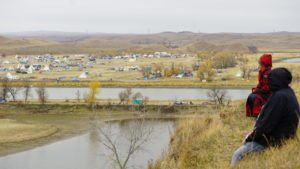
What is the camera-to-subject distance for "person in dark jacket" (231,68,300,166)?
471 centimetres

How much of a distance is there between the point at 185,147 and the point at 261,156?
1785 mm

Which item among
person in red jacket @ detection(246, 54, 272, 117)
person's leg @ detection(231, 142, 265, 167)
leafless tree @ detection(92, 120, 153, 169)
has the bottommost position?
leafless tree @ detection(92, 120, 153, 169)

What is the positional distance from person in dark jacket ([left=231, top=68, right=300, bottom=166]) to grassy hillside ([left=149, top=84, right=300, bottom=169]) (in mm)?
103

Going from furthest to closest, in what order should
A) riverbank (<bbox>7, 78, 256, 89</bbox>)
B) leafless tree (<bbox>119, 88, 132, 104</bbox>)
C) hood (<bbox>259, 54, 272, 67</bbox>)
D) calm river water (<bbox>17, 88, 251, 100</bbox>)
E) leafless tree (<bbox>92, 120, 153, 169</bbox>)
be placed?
riverbank (<bbox>7, 78, 256, 89</bbox>)
calm river water (<bbox>17, 88, 251, 100</bbox>)
leafless tree (<bbox>119, 88, 132, 104</bbox>)
leafless tree (<bbox>92, 120, 153, 169</bbox>)
hood (<bbox>259, 54, 272, 67</bbox>)

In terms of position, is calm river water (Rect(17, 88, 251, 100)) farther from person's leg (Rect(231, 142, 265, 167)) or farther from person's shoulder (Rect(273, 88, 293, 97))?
person's shoulder (Rect(273, 88, 293, 97))

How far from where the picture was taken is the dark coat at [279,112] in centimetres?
471

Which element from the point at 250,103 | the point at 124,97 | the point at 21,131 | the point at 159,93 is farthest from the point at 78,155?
the point at 159,93

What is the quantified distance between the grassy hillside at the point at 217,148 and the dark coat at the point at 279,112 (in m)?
0.14

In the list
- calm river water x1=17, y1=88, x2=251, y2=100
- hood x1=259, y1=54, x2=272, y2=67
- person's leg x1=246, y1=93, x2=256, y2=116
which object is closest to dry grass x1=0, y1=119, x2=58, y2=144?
calm river water x1=17, y1=88, x2=251, y2=100

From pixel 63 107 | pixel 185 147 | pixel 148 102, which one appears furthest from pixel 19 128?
pixel 185 147

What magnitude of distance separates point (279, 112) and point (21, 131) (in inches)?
1204

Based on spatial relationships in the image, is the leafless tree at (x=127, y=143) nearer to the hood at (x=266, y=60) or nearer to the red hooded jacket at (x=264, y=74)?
the red hooded jacket at (x=264, y=74)

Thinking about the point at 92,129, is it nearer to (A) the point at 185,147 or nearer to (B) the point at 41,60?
(A) the point at 185,147

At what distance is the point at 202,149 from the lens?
6.41 metres
